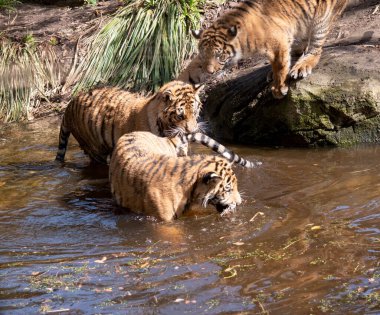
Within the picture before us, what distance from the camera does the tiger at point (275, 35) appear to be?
792cm

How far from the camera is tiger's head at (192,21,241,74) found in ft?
26.5

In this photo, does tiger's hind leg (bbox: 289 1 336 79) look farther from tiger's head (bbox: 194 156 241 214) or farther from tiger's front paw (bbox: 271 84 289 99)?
tiger's head (bbox: 194 156 241 214)

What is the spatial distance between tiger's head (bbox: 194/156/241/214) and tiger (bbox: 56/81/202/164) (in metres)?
1.20

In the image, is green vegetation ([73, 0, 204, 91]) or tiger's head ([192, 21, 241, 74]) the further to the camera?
green vegetation ([73, 0, 204, 91])

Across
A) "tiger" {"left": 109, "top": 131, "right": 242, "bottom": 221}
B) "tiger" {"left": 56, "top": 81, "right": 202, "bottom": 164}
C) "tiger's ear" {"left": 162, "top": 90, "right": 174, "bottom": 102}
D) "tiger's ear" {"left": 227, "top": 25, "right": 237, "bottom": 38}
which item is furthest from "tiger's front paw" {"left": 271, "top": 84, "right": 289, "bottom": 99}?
"tiger" {"left": 109, "top": 131, "right": 242, "bottom": 221}

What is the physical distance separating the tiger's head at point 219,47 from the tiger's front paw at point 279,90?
1.88ft

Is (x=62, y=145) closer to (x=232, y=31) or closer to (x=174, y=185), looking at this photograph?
(x=232, y=31)

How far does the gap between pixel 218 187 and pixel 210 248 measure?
0.73 meters

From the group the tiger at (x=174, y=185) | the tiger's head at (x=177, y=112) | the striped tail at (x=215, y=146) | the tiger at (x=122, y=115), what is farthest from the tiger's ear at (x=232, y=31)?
the tiger at (x=174, y=185)

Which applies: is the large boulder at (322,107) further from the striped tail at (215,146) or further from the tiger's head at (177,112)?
the tiger's head at (177,112)

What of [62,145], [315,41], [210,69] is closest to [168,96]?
[210,69]

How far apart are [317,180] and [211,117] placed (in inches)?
103

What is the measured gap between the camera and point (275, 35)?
7941 millimetres

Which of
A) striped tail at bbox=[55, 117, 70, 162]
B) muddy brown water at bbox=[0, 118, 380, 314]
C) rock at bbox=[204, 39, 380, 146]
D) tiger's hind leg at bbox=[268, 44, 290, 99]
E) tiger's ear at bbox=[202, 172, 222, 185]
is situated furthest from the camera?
striped tail at bbox=[55, 117, 70, 162]
